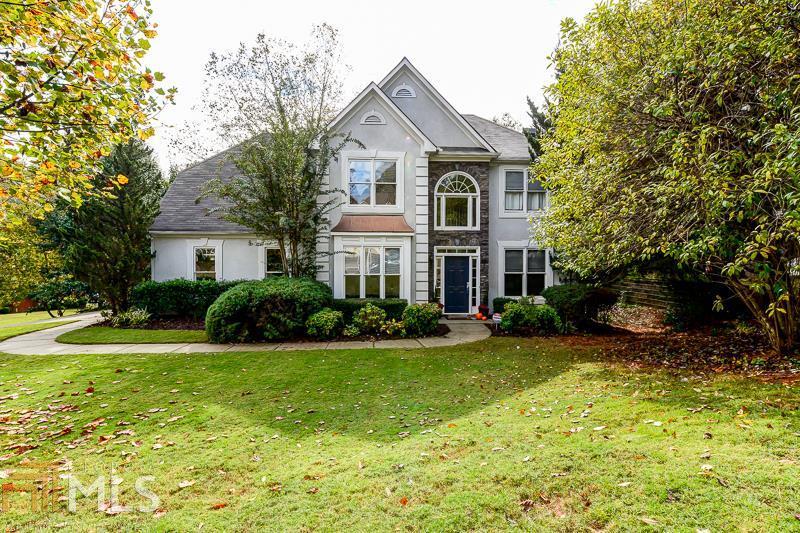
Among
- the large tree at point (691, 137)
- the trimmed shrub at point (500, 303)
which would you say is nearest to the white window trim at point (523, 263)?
the trimmed shrub at point (500, 303)

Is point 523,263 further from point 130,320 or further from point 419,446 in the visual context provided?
point 130,320

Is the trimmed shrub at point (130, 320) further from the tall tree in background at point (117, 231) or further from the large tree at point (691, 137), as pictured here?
the large tree at point (691, 137)

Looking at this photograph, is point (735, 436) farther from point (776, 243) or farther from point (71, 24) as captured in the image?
point (71, 24)

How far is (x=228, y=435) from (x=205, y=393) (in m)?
1.94

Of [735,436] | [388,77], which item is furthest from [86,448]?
[388,77]

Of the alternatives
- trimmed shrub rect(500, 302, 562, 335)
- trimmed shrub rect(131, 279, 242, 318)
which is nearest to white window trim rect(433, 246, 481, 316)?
trimmed shrub rect(500, 302, 562, 335)

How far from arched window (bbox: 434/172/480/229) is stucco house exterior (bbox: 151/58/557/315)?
4 cm

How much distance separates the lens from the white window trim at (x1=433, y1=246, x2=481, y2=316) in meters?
14.9

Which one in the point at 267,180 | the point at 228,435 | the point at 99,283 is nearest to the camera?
the point at 228,435

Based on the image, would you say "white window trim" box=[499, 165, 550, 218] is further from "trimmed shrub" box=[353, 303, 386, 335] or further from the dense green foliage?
the dense green foliage

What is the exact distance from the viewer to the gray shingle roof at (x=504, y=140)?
15523 mm

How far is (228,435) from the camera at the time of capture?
14.9ft

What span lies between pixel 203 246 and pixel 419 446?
45.5 feet

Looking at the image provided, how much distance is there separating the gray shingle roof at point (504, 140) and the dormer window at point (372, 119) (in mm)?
5240
